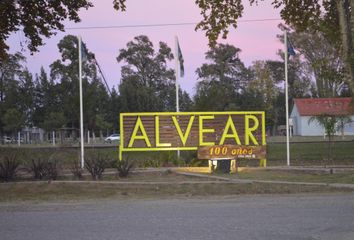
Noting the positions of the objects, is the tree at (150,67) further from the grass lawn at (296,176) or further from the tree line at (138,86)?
the grass lawn at (296,176)

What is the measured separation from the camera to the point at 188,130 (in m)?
24.1

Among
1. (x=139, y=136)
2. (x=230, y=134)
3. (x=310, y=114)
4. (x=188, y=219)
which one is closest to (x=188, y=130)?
(x=230, y=134)

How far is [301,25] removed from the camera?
75.0ft

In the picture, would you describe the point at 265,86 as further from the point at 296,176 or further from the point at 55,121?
the point at 296,176

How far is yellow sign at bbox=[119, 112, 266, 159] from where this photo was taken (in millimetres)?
23812

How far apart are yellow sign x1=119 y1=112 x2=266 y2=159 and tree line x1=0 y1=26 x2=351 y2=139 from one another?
2926cm

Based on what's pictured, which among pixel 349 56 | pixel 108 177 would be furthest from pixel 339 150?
pixel 108 177

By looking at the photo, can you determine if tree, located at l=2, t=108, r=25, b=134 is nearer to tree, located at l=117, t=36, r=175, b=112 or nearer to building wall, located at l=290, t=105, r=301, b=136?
tree, located at l=117, t=36, r=175, b=112

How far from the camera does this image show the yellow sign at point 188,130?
2381 centimetres

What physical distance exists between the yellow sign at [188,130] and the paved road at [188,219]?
9.74 metres

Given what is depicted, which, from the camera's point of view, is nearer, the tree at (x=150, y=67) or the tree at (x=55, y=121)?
the tree at (x=55, y=121)

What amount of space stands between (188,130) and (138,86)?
61.4 meters

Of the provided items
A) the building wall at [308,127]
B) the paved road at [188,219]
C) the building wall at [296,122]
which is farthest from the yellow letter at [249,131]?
the building wall at [296,122]

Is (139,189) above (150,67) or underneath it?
underneath
